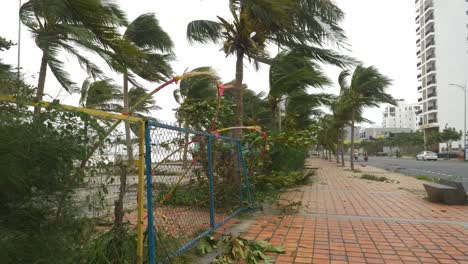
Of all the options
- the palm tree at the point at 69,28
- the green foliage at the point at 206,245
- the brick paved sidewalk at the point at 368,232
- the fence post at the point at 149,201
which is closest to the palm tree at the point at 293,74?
the brick paved sidewalk at the point at 368,232

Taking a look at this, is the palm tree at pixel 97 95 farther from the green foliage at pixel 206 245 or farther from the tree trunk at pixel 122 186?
the green foliage at pixel 206 245

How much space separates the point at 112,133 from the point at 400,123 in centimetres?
15494

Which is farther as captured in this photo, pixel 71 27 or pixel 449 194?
pixel 449 194

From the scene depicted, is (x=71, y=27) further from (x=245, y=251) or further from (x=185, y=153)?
(x=245, y=251)

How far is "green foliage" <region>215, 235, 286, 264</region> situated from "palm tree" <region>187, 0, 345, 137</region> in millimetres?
4164

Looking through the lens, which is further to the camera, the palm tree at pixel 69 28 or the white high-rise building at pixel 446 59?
the white high-rise building at pixel 446 59

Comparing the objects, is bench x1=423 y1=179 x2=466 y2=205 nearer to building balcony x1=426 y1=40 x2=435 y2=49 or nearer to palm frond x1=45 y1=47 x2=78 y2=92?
palm frond x1=45 y1=47 x2=78 y2=92

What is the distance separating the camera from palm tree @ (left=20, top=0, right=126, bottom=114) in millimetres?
3396

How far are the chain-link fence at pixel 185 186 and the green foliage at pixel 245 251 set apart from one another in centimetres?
40

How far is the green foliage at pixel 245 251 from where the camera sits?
411 cm

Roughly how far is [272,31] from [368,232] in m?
5.27

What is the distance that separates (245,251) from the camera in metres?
4.28

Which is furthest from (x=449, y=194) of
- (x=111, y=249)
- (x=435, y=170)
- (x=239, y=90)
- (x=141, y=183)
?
(x=435, y=170)

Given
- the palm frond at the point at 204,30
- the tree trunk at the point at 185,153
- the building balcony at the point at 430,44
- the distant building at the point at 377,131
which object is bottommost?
the tree trunk at the point at 185,153
